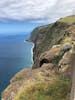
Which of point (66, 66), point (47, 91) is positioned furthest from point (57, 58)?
point (47, 91)

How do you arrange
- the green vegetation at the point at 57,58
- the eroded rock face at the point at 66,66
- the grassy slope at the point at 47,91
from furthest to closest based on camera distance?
the green vegetation at the point at 57,58, the eroded rock face at the point at 66,66, the grassy slope at the point at 47,91

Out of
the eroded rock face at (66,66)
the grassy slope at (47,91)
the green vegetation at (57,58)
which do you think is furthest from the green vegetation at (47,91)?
the green vegetation at (57,58)

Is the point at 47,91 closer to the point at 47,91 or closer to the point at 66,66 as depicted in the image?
the point at 47,91

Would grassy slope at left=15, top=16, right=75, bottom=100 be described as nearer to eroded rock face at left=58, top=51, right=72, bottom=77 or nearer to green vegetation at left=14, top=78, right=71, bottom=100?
green vegetation at left=14, top=78, right=71, bottom=100

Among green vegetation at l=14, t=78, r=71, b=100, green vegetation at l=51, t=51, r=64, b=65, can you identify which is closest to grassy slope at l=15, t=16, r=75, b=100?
green vegetation at l=14, t=78, r=71, b=100

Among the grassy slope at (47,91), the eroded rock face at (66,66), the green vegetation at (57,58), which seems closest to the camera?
the grassy slope at (47,91)

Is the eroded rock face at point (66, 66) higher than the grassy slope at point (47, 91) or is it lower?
higher

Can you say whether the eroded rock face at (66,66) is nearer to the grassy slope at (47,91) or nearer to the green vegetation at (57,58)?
the green vegetation at (57,58)

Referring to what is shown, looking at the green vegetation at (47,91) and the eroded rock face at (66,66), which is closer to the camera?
the green vegetation at (47,91)

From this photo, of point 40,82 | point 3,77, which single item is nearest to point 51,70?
point 40,82
